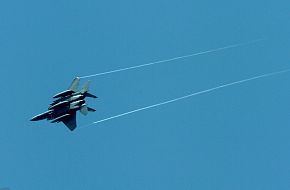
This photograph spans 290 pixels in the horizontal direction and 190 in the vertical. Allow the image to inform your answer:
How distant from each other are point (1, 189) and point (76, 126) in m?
11.8

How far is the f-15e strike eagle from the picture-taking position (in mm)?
62625

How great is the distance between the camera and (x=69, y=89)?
212 ft

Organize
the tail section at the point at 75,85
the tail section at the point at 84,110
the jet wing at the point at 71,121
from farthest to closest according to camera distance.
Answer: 1. the tail section at the point at 75,85
2. the jet wing at the point at 71,121
3. the tail section at the point at 84,110

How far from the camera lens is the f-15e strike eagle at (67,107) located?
62.6 m

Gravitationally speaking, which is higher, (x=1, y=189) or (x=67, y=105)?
(x=67, y=105)

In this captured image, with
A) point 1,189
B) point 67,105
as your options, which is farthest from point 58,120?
point 1,189

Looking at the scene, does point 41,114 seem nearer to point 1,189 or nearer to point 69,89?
point 69,89

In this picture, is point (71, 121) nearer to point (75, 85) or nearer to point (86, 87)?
point (86, 87)

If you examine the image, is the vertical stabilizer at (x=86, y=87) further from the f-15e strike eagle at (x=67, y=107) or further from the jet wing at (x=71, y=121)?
the jet wing at (x=71, y=121)

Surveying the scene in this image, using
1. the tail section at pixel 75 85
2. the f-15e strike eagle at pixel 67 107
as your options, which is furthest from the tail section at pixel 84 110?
the tail section at pixel 75 85

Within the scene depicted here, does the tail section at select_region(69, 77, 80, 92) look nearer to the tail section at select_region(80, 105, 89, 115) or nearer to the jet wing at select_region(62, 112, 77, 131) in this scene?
the jet wing at select_region(62, 112, 77, 131)

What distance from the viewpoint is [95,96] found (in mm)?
62875

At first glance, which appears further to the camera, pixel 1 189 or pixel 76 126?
pixel 76 126

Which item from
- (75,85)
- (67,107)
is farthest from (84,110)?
(75,85)
